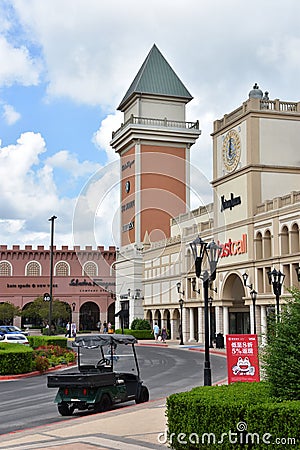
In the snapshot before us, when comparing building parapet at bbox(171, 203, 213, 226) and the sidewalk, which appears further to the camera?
building parapet at bbox(171, 203, 213, 226)

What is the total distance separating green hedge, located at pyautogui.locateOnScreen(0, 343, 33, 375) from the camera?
2561 cm

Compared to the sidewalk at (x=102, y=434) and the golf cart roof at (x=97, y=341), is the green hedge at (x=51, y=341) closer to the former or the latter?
the golf cart roof at (x=97, y=341)

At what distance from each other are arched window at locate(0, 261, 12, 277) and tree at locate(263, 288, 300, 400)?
81.3m

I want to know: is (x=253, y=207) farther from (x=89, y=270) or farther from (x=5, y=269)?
(x=5, y=269)

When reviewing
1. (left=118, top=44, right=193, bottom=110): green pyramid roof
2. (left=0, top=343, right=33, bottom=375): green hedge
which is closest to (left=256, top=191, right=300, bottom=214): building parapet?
(left=0, top=343, right=33, bottom=375): green hedge

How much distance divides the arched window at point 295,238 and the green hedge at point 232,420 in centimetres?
3048

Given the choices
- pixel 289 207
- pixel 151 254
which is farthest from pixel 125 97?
pixel 289 207

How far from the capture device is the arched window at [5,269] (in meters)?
A: 88.9

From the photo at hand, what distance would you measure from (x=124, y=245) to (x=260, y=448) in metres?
71.8

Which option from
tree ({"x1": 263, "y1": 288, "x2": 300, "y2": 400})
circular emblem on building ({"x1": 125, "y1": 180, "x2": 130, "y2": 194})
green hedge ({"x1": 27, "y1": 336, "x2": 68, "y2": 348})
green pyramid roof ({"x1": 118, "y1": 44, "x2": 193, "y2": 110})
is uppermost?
green pyramid roof ({"x1": 118, "y1": 44, "x2": 193, "y2": 110})

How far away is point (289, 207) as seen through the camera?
41.0m

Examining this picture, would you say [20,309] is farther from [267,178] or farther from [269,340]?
[269,340]

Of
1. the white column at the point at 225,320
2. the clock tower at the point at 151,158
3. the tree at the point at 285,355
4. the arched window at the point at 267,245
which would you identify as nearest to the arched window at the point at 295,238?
the arched window at the point at 267,245

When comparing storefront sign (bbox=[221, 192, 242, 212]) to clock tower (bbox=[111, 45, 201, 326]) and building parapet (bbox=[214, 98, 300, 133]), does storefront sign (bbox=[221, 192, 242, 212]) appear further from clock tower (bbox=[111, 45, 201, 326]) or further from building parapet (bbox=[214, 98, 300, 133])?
clock tower (bbox=[111, 45, 201, 326])
